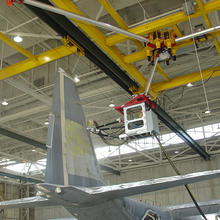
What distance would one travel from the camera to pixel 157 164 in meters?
26.2

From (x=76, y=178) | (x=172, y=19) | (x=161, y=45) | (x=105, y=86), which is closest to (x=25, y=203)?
(x=76, y=178)

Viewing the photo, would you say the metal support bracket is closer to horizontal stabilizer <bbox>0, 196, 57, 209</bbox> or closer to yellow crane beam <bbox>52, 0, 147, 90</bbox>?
yellow crane beam <bbox>52, 0, 147, 90</bbox>

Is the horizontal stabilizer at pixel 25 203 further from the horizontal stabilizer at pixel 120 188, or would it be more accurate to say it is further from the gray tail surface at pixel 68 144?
the horizontal stabilizer at pixel 120 188

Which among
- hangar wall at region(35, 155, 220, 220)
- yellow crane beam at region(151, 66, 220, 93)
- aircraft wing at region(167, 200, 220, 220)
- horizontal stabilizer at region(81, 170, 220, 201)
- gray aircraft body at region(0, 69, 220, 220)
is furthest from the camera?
hangar wall at region(35, 155, 220, 220)

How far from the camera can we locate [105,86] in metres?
14.5

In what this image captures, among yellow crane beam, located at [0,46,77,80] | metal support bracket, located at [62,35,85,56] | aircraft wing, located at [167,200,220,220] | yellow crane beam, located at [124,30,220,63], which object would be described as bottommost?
aircraft wing, located at [167,200,220,220]

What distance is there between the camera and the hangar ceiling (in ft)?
31.6

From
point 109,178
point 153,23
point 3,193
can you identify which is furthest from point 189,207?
point 3,193

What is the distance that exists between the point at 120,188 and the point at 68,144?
160 centimetres

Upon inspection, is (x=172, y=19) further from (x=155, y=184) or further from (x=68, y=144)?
(x=155, y=184)

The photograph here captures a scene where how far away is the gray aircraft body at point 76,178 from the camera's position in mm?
4551

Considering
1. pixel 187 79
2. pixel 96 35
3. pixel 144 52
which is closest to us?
pixel 96 35

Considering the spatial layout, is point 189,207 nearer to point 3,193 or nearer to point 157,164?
point 157,164

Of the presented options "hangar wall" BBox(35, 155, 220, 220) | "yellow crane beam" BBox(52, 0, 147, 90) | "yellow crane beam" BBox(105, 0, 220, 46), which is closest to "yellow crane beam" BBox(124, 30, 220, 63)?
"yellow crane beam" BBox(52, 0, 147, 90)
